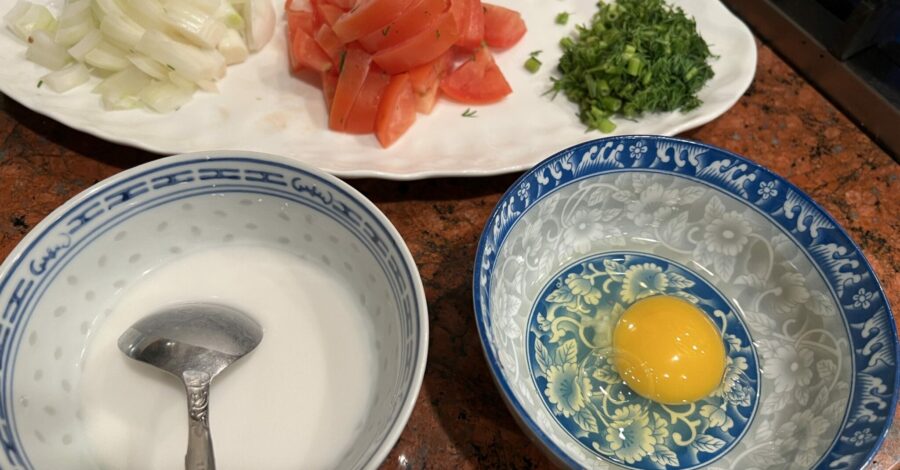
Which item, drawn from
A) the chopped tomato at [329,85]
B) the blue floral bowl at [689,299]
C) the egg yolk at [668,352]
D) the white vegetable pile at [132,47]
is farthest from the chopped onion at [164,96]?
the egg yolk at [668,352]

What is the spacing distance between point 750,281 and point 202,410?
1.13m

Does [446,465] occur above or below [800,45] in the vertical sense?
below

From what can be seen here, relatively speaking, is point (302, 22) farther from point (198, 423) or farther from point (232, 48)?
point (198, 423)

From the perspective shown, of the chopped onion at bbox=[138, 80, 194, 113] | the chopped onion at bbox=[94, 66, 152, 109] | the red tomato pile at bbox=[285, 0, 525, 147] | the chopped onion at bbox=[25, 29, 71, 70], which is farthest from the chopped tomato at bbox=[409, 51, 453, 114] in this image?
the chopped onion at bbox=[25, 29, 71, 70]

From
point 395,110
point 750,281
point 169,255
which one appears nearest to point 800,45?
point 750,281

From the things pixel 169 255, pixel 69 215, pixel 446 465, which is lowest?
pixel 446 465

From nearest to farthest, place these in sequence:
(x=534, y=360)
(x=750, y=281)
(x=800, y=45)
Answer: (x=534, y=360)
(x=750, y=281)
(x=800, y=45)

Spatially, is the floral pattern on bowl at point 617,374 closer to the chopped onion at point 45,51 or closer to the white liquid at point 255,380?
the white liquid at point 255,380

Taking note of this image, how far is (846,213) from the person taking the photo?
160cm

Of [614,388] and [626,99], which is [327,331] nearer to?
[614,388]

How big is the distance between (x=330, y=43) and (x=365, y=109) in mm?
213

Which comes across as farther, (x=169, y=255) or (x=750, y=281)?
(x=750, y=281)

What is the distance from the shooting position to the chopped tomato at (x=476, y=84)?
170cm

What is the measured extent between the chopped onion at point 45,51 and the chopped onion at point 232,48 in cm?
40
